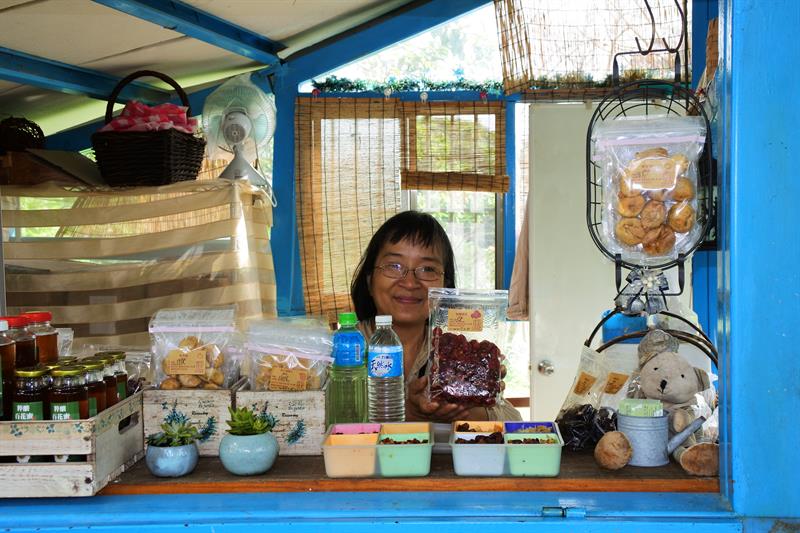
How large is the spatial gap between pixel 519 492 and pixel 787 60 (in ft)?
2.78

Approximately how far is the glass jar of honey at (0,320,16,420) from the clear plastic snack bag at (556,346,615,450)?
1036 mm

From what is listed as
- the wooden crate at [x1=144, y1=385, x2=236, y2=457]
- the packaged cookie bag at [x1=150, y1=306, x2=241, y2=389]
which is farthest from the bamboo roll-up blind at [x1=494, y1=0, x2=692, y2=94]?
the wooden crate at [x1=144, y1=385, x2=236, y2=457]

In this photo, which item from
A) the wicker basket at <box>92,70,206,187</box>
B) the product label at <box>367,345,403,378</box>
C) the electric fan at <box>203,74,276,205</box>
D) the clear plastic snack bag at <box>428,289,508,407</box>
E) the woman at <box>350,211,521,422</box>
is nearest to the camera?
the product label at <box>367,345,403,378</box>

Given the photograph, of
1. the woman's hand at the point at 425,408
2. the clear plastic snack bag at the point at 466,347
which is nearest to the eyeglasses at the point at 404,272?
the woman's hand at the point at 425,408

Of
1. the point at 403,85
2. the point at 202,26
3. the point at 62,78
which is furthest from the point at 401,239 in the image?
the point at 403,85

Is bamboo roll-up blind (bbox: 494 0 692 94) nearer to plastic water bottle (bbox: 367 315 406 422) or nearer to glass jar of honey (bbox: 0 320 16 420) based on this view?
plastic water bottle (bbox: 367 315 406 422)

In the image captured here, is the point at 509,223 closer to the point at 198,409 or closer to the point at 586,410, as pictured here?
the point at 586,410

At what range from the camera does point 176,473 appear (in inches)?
54.3

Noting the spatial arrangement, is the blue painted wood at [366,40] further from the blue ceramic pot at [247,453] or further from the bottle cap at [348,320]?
the blue ceramic pot at [247,453]

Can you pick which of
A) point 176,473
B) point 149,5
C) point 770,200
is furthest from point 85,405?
point 149,5

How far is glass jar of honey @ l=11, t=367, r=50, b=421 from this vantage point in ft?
4.31

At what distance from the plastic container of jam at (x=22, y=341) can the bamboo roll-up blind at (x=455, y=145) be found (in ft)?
10.6

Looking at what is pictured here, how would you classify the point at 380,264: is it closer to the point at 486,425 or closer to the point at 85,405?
the point at 486,425

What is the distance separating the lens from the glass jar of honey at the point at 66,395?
4.30 ft
